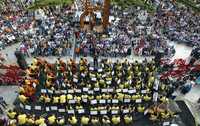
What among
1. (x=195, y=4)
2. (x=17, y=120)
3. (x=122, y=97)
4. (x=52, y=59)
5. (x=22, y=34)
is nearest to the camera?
(x=17, y=120)

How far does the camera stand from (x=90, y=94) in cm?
3219

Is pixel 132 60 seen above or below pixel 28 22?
below

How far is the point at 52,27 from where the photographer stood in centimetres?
4156

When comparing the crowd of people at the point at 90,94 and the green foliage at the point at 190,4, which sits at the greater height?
the green foliage at the point at 190,4

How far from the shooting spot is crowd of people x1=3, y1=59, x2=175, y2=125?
98.0 ft

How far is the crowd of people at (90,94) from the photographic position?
29875 mm

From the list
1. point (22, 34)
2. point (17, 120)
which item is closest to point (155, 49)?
point (22, 34)

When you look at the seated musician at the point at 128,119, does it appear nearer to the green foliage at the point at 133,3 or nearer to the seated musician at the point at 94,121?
the seated musician at the point at 94,121

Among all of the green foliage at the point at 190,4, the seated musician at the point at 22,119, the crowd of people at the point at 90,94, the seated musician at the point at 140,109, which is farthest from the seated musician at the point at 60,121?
the green foliage at the point at 190,4

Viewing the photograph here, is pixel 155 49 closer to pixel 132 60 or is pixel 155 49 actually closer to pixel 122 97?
pixel 132 60

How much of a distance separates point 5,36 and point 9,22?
2381mm

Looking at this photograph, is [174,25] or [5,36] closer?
[5,36]

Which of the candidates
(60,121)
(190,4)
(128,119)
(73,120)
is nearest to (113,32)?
(190,4)

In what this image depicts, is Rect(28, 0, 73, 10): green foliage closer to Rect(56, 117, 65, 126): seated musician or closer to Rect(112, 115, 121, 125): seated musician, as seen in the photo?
Rect(56, 117, 65, 126): seated musician
